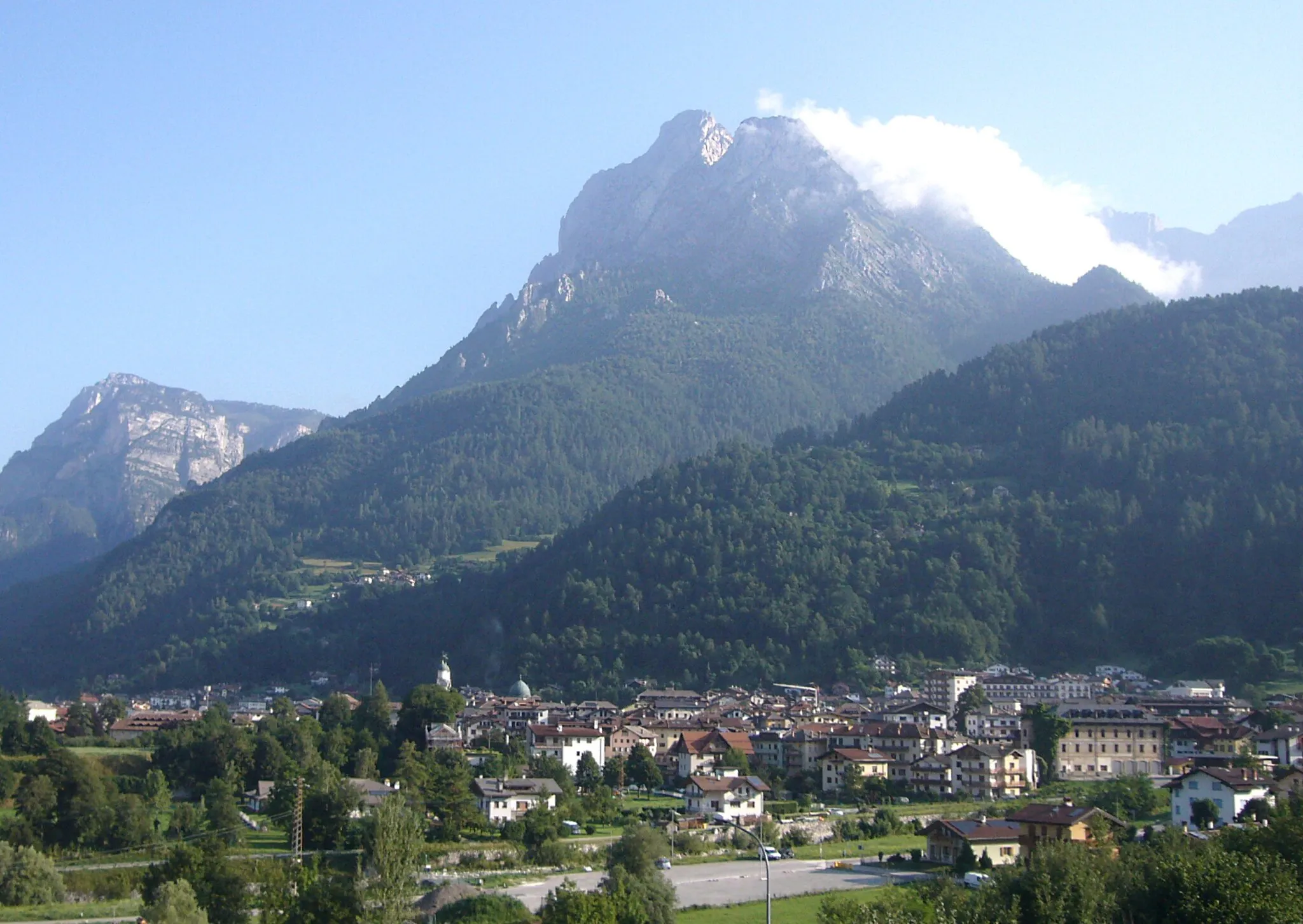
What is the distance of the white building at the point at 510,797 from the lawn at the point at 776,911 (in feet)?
48.6

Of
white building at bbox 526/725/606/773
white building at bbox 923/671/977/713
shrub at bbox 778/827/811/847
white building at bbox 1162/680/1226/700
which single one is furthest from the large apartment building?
white building at bbox 526/725/606/773

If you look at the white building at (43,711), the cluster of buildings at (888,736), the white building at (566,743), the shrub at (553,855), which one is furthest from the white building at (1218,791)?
the white building at (43,711)

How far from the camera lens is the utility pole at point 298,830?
54281mm

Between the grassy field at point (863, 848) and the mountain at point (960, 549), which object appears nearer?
the grassy field at point (863, 848)

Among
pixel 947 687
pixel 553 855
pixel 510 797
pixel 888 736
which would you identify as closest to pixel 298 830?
pixel 553 855

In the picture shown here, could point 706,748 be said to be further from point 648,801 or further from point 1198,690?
point 1198,690

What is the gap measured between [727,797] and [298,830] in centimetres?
1888

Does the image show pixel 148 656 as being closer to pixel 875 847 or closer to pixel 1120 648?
pixel 1120 648

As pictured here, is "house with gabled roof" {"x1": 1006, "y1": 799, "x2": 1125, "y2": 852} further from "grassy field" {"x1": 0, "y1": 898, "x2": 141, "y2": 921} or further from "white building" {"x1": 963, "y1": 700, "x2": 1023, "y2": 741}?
"grassy field" {"x1": 0, "y1": 898, "x2": 141, "y2": 921}

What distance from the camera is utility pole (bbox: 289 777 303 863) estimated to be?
2137 inches

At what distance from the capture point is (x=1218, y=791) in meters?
55.3

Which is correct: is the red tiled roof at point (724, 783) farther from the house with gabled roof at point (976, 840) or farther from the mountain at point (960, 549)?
the mountain at point (960, 549)

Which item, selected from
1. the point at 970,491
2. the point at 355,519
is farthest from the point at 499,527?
the point at 970,491

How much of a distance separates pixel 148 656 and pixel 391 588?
80.5 ft
